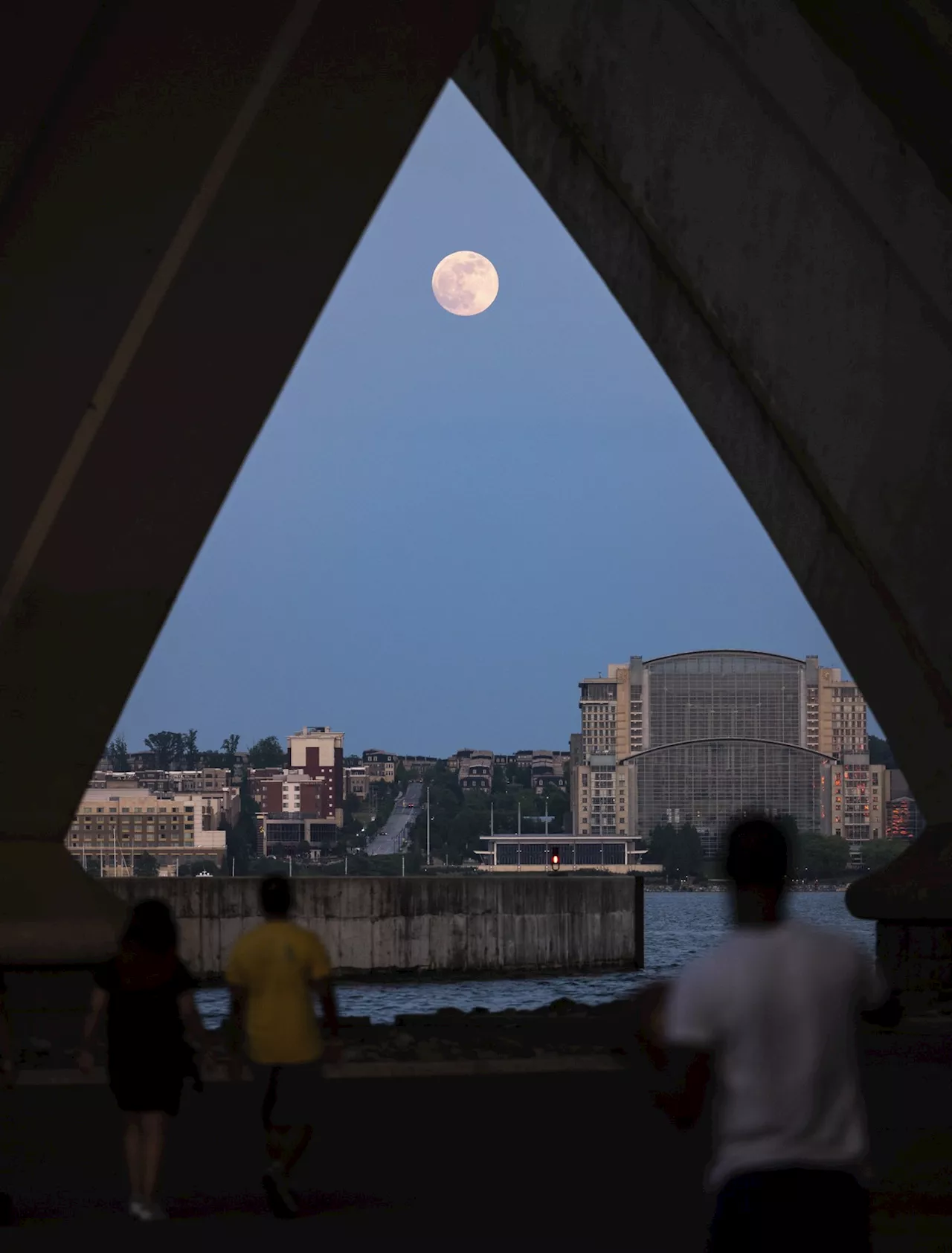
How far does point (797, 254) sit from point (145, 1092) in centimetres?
1374

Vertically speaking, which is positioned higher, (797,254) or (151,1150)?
(797,254)

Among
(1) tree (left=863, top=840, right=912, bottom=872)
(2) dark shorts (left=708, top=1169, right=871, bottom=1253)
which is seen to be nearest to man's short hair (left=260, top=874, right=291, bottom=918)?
(2) dark shorts (left=708, top=1169, right=871, bottom=1253)

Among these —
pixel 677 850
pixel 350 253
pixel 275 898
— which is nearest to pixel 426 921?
pixel 350 253

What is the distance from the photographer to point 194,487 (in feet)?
47.6

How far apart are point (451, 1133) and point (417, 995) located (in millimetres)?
31444

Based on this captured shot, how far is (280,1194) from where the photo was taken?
6.91 meters

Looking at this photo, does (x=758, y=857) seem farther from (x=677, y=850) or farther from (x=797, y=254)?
(x=677, y=850)

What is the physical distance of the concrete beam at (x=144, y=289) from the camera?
11445 millimetres

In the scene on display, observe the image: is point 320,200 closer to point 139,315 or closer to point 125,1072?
point 139,315

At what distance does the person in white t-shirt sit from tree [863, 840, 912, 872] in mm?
168835

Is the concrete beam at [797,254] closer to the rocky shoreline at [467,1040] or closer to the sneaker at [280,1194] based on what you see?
the rocky shoreline at [467,1040]

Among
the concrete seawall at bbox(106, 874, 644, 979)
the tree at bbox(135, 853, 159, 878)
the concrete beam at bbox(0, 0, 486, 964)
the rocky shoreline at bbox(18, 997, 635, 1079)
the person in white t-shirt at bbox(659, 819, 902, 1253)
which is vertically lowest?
the tree at bbox(135, 853, 159, 878)

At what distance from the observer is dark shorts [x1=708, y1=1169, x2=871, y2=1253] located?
3309 mm

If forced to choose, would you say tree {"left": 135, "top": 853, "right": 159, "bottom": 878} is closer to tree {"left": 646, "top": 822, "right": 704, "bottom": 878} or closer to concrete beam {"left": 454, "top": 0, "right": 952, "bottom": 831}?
tree {"left": 646, "top": 822, "right": 704, "bottom": 878}
